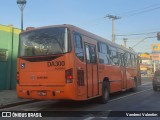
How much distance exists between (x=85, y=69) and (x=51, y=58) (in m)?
1.60

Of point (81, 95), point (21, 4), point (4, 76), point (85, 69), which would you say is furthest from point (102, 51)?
point (4, 76)

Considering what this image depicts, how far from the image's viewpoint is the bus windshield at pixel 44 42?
499 inches

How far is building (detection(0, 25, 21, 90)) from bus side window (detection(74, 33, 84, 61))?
8.93m

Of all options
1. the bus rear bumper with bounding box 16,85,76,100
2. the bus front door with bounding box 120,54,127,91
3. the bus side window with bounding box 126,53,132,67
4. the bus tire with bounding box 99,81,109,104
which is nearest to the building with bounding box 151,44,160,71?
the bus side window with bounding box 126,53,132,67

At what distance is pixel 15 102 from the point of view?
1539 centimetres

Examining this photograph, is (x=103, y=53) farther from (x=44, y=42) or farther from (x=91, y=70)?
(x=44, y=42)

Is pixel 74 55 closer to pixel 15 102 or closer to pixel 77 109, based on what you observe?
pixel 77 109

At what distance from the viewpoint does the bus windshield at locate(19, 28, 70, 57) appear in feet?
41.6

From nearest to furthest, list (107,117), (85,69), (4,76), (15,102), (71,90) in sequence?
(107,117)
(71,90)
(85,69)
(15,102)
(4,76)

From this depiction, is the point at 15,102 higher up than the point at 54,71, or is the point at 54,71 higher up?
the point at 54,71

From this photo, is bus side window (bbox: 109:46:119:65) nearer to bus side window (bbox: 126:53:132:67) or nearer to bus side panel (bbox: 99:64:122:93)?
bus side panel (bbox: 99:64:122:93)

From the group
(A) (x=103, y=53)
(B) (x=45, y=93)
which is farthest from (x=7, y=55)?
(B) (x=45, y=93)

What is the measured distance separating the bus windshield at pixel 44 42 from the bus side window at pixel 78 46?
1.65 ft

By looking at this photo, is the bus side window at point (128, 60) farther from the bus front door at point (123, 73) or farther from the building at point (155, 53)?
the building at point (155, 53)
